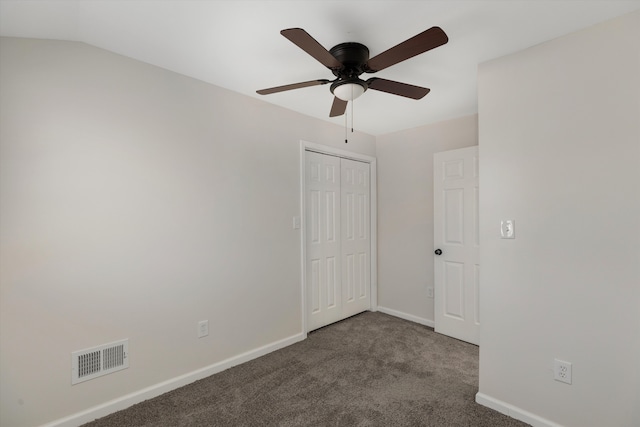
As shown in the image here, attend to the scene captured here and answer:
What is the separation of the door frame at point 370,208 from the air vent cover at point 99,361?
1.57 meters

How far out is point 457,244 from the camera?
3150 mm

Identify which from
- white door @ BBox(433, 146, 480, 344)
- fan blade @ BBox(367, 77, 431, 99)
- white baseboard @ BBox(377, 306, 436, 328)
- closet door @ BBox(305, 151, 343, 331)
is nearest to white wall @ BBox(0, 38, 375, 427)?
closet door @ BBox(305, 151, 343, 331)

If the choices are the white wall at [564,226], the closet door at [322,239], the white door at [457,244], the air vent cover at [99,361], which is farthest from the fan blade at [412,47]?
the air vent cover at [99,361]

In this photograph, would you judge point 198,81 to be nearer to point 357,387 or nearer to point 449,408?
point 357,387

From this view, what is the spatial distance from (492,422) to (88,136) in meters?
3.11

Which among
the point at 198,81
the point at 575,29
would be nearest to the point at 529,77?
the point at 575,29

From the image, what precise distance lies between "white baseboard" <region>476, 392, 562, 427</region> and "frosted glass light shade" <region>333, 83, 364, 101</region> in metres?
2.18

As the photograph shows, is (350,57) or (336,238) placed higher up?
(350,57)

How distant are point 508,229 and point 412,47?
1.32 m

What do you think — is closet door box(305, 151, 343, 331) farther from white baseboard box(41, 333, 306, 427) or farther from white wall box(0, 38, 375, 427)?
white baseboard box(41, 333, 306, 427)

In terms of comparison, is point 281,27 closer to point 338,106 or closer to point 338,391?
point 338,106

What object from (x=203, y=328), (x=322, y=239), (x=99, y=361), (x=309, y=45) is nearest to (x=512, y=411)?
(x=322, y=239)

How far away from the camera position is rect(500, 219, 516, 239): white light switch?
1.94 m

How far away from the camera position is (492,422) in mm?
1853
